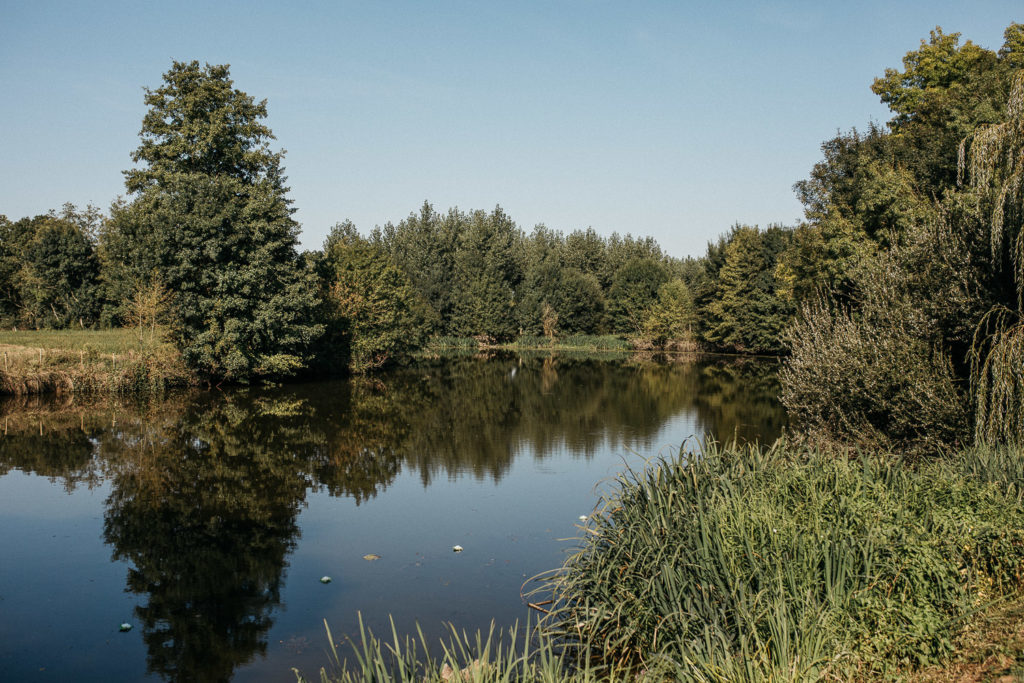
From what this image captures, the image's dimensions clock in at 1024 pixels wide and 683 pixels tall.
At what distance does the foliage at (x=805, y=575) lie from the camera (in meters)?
6.02

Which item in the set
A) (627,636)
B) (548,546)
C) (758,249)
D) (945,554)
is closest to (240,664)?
(627,636)

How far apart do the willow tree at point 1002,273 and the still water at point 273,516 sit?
238 inches

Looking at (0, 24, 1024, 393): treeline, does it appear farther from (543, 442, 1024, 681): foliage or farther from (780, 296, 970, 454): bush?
(543, 442, 1024, 681): foliage

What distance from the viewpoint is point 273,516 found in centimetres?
1437

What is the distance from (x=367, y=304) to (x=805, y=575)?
38928 mm

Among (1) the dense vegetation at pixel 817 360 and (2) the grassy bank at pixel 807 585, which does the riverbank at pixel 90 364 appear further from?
(2) the grassy bank at pixel 807 585

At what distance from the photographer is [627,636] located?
276 inches

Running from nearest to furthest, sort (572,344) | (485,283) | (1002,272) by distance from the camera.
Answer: (1002,272)
(485,283)
(572,344)

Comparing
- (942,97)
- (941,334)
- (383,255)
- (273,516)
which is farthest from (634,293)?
(273,516)

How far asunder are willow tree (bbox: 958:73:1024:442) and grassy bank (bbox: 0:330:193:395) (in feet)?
102

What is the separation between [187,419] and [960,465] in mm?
23906

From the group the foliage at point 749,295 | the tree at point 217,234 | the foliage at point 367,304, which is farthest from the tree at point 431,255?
the foliage at point 749,295

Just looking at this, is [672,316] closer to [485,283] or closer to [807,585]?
[485,283]

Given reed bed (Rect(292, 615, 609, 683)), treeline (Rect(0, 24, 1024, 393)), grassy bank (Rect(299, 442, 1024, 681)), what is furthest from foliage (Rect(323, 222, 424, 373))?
grassy bank (Rect(299, 442, 1024, 681))
